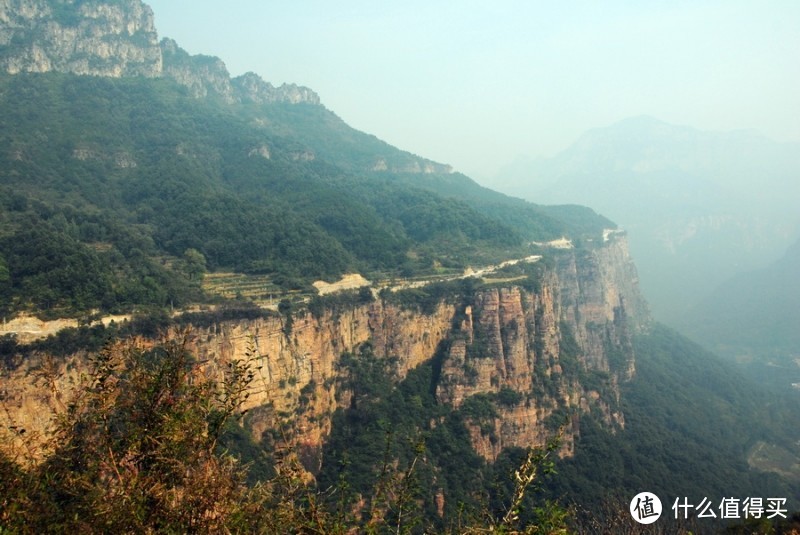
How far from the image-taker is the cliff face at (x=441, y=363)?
1491 inches

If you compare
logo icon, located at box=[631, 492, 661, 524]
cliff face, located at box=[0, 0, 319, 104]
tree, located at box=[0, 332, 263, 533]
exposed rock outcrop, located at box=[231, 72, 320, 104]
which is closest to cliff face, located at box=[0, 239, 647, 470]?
logo icon, located at box=[631, 492, 661, 524]

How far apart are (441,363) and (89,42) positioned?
8222 cm

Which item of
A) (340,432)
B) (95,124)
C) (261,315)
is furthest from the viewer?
(95,124)

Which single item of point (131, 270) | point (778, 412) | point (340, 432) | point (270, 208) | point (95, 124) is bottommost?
point (778, 412)

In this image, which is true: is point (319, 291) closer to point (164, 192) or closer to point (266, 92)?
point (164, 192)

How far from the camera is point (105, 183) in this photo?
64.4 meters

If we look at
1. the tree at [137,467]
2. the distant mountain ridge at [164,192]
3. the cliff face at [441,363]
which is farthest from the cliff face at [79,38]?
the tree at [137,467]

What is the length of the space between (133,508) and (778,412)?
96643mm

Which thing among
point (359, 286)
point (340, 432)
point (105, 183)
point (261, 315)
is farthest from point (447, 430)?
point (105, 183)

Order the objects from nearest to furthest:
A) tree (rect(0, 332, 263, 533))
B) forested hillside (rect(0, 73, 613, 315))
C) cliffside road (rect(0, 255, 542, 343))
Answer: tree (rect(0, 332, 263, 533)) → cliffside road (rect(0, 255, 542, 343)) → forested hillside (rect(0, 73, 613, 315))

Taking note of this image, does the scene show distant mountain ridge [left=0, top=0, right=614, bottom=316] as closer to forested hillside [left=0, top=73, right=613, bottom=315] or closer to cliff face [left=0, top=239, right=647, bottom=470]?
forested hillside [left=0, top=73, right=613, bottom=315]

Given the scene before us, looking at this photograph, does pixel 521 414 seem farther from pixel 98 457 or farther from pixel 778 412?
pixel 778 412

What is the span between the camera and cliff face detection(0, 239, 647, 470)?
3788 centimetres

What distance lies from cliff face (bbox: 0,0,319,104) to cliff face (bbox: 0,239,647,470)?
67596 mm
